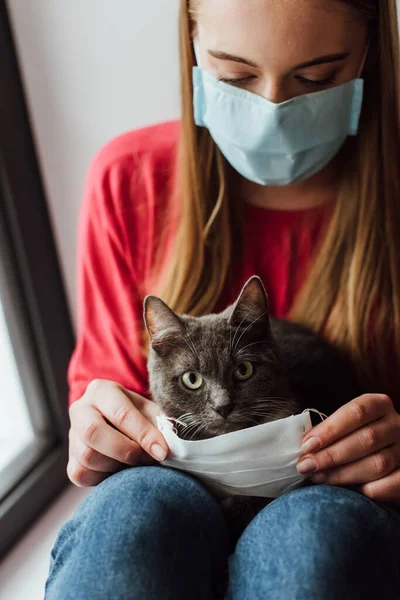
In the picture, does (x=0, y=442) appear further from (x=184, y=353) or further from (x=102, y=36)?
(x=102, y=36)

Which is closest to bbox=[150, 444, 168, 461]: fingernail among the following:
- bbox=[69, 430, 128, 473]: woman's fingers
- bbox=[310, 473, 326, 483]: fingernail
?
bbox=[69, 430, 128, 473]: woman's fingers

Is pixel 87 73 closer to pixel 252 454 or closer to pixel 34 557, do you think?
pixel 252 454

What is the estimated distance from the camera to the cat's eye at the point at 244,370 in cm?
85

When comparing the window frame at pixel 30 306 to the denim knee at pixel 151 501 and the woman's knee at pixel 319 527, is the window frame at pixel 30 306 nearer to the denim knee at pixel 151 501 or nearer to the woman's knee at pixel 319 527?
the denim knee at pixel 151 501

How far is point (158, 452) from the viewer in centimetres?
84

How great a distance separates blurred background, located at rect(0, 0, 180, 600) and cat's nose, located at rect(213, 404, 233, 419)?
0.64 m

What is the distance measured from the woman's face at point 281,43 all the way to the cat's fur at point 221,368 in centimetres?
32

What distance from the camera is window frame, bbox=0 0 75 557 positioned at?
51.6 inches

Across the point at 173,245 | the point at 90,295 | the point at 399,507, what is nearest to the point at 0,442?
the point at 90,295

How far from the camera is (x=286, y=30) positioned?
2.80ft

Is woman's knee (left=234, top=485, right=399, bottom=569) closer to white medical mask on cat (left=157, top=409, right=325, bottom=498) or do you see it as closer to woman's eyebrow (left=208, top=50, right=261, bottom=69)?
white medical mask on cat (left=157, top=409, right=325, bottom=498)

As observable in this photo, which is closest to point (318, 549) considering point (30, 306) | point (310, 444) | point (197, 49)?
point (310, 444)

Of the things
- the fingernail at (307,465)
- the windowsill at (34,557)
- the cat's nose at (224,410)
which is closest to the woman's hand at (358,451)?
the fingernail at (307,465)

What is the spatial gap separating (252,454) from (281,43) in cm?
57
